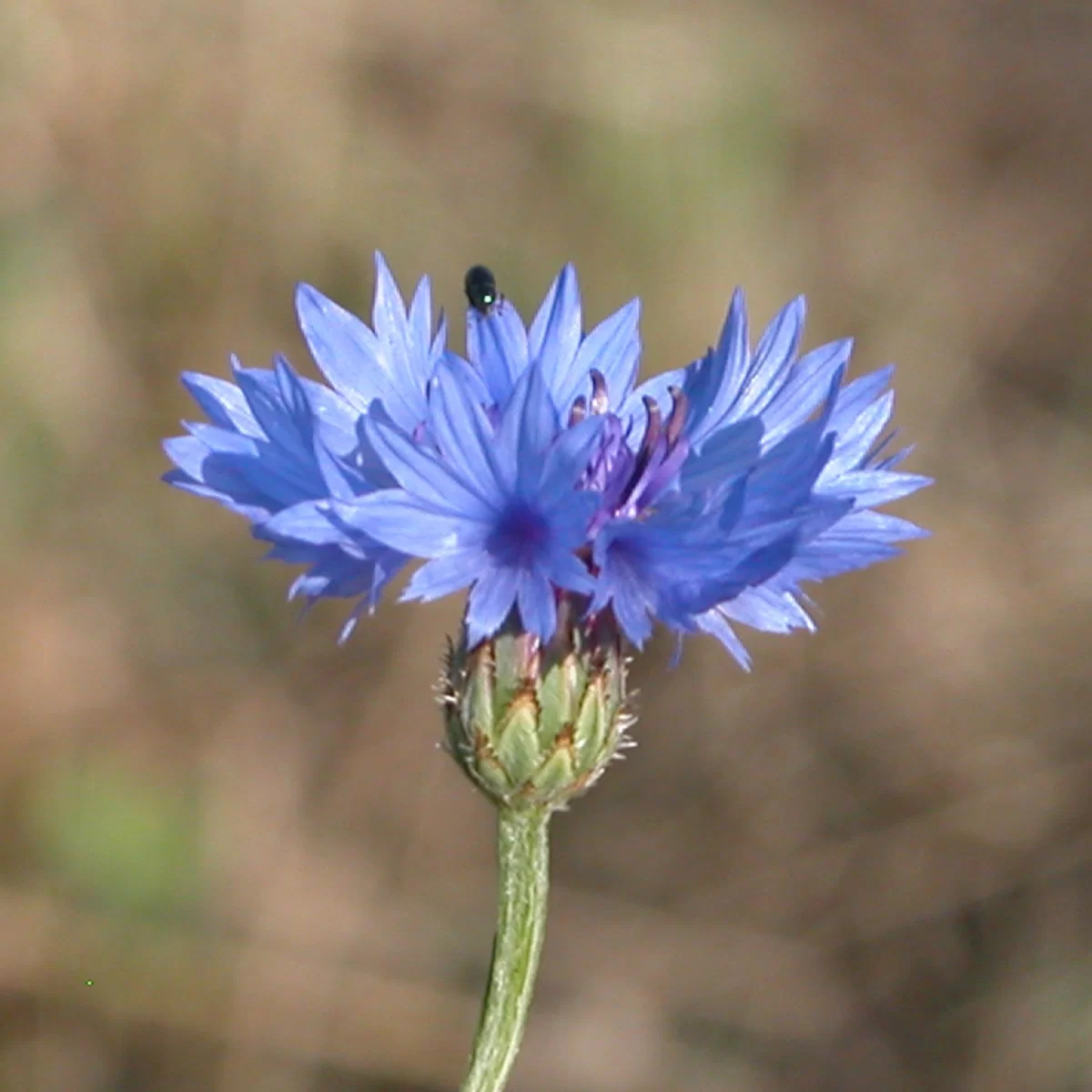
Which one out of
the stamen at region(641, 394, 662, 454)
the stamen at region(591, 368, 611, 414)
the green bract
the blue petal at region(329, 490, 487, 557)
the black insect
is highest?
the black insect

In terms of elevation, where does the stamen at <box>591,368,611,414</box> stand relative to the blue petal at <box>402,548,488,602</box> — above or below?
above

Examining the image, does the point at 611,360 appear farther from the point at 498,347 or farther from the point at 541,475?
the point at 541,475

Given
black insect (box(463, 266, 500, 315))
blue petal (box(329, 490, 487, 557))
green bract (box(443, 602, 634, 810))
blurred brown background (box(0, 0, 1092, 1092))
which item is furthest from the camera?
blurred brown background (box(0, 0, 1092, 1092))

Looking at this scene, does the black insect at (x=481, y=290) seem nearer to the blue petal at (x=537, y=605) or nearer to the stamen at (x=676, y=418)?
the stamen at (x=676, y=418)

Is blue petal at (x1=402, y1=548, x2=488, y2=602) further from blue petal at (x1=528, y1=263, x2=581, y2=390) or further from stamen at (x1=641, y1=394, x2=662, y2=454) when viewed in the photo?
blue petal at (x1=528, y1=263, x2=581, y2=390)

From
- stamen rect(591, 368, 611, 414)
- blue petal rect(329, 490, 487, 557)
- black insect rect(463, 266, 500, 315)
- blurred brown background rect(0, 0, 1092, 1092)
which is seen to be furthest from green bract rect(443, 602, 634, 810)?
blurred brown background rect(0, 0, 1092, 1092)

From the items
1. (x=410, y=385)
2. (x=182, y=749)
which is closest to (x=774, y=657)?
(x=182, y=749)

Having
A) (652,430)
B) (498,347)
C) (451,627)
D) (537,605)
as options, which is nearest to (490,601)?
(537,605)
